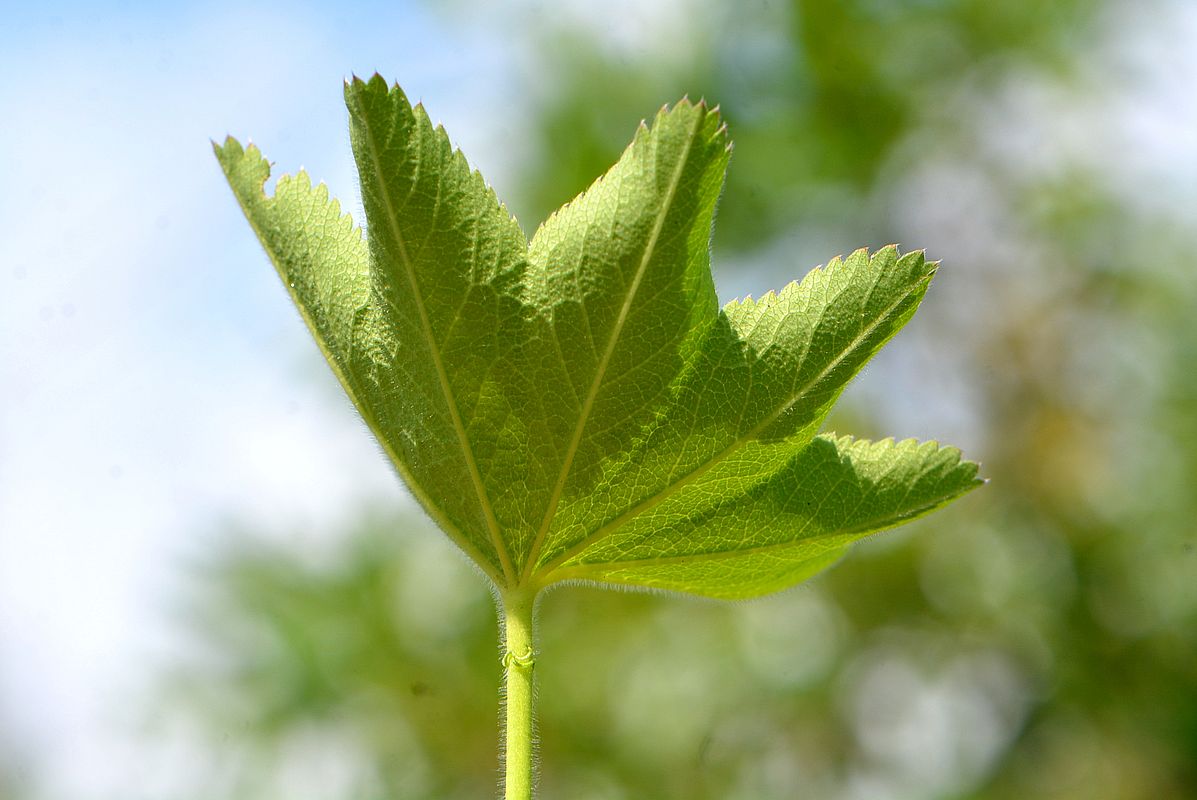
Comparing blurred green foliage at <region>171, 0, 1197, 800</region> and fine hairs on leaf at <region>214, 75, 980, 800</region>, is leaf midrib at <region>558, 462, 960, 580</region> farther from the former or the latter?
blurred green foliage at <region>171, 0, 1197, 800</region>

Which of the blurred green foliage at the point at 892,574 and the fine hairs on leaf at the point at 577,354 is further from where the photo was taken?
the blurred green foliage at the point at 892,574

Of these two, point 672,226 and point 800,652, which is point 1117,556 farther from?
→ point 672,226

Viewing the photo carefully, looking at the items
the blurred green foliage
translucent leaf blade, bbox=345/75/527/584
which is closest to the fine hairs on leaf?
translucent leaf blade, bbox=345/75/527/584

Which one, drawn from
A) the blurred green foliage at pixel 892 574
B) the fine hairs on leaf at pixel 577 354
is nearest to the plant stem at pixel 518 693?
the fine hairs on leaf at pixel 577 354

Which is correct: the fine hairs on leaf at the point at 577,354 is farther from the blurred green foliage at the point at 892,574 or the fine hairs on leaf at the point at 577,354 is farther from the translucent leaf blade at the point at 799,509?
the blurred green foliage at the point at 892,574

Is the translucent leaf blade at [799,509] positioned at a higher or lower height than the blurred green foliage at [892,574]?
lower

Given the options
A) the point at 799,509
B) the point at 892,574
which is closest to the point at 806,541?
the point at 799,509
